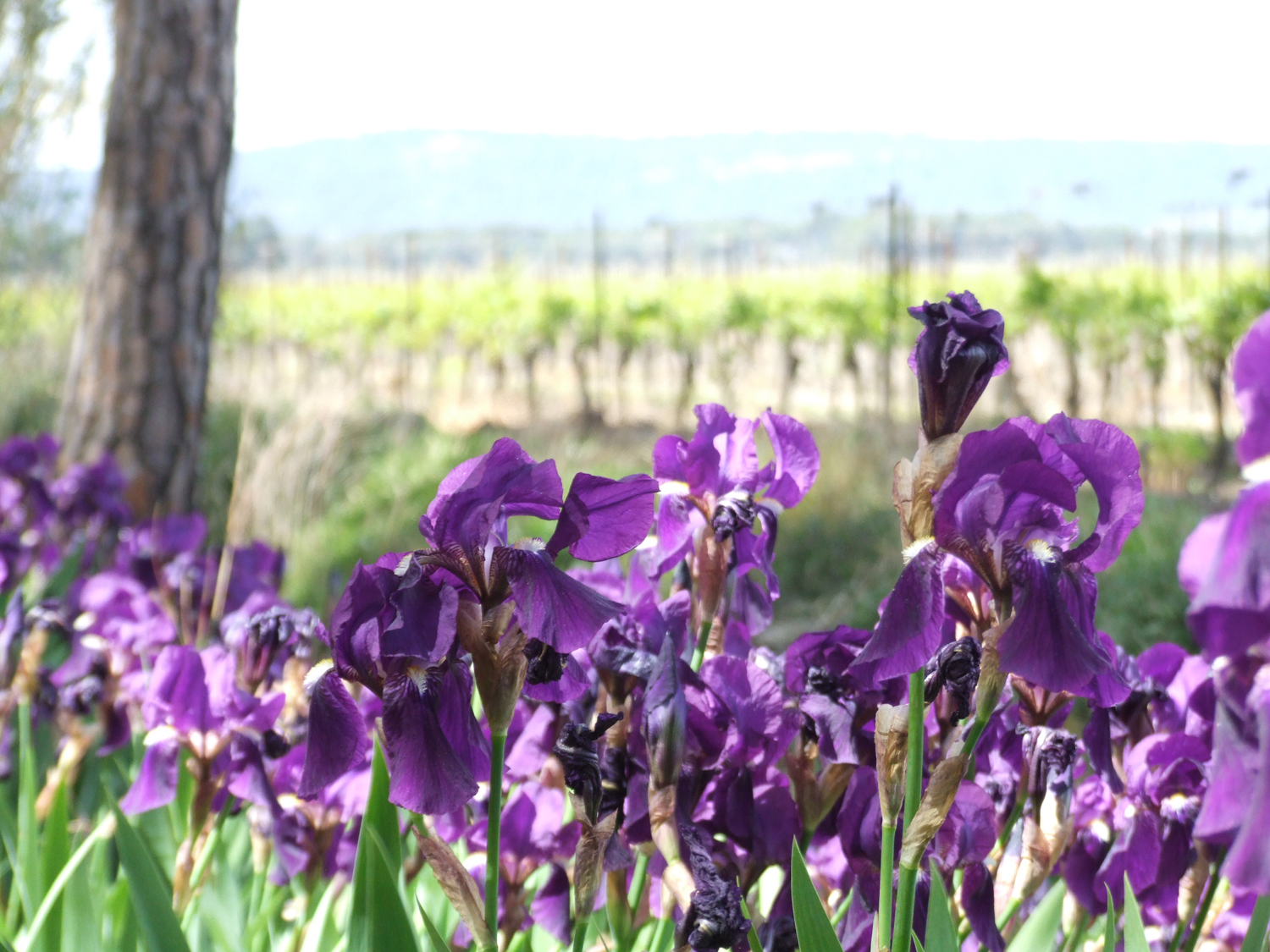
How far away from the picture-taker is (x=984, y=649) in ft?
2.85

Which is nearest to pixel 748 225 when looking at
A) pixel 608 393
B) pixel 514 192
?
pixel 608 393

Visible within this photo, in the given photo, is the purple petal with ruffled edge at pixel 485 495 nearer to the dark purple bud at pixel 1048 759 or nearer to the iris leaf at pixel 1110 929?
the dark purple bud at pixel 1048 759

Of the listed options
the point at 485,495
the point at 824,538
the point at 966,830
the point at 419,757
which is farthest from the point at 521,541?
the point at 824,538

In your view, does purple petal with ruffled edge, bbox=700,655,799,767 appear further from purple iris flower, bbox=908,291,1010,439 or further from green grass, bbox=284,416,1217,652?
green grass, bbox=284,416,1217,652

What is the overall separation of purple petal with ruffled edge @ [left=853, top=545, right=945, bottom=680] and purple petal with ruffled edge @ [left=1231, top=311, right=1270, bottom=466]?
0.95 feet

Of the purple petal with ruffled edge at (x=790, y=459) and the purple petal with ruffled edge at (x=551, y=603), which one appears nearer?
the purple petal with ruffled edge at (x=551, y=603)

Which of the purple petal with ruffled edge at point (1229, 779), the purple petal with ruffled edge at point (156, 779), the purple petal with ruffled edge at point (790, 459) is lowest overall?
the purple petal with ruffled edge at point (156, 779)

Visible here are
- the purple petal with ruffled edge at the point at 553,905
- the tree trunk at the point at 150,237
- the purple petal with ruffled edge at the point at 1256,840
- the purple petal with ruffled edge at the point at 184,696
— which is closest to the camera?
the purple petal with ruffled edge at the point at 1256,840

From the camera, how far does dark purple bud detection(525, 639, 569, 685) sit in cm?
96

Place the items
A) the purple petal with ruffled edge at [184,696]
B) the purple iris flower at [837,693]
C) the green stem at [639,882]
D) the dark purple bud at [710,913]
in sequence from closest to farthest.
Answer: the dark purple bud at [710,913], the purple iris flower at [837,693], the green stem at [639,882], the purple petal with ruffled edge at [184,696]

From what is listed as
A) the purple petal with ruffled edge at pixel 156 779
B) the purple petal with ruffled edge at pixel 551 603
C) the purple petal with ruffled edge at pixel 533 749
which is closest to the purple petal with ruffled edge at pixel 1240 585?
the purple petal with ruffled edge at pixel 551 603

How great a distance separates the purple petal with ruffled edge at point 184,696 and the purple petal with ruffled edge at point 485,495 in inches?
25.7

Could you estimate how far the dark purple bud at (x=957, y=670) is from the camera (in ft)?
3.15

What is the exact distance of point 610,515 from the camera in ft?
3.30
